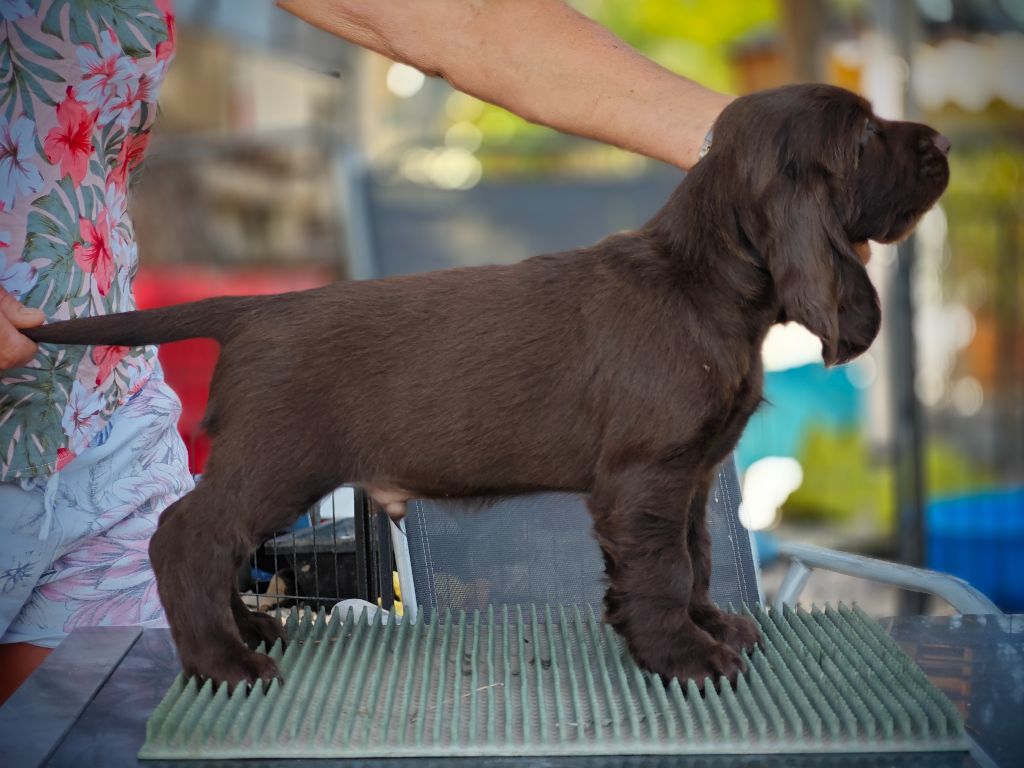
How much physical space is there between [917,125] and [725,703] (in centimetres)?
85

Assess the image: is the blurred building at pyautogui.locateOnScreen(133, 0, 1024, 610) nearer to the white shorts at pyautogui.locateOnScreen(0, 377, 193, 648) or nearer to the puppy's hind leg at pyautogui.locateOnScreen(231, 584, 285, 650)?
the white shorts at pyautogui.locateOnScreen(0, 377, 193, 648)

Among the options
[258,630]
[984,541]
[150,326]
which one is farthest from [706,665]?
[984,541]

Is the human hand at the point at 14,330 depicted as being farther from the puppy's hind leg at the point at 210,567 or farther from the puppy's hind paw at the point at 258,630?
the puppy's hind paw at the point at 258,630

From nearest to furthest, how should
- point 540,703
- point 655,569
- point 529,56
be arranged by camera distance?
point 540,703, point 655,569, point 529,56

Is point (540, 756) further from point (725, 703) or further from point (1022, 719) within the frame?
point (1022, 719)

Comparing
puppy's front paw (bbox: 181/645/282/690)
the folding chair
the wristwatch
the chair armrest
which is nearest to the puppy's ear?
the wristwatch

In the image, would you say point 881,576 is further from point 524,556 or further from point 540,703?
point 540,703

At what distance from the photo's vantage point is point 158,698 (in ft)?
5.41

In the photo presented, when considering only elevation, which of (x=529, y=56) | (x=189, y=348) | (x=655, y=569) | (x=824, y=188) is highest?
(x=529, y=56)

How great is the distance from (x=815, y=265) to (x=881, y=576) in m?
0.92

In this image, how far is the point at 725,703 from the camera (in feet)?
5.17

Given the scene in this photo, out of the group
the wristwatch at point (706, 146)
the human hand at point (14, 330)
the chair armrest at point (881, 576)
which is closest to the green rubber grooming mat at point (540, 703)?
the chair armrest at point (881, 576)

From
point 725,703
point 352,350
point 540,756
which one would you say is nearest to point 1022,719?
point 725,703

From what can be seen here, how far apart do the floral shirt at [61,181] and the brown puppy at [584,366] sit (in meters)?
0.27
